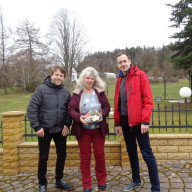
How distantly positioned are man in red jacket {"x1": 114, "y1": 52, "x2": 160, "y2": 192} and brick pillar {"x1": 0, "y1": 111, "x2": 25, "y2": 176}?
2013mm

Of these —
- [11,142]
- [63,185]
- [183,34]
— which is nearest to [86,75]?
[63,185]

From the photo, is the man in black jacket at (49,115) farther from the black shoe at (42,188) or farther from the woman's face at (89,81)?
the woman's face at (89,81)

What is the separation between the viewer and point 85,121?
2346mm

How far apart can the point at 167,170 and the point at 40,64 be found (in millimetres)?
24340

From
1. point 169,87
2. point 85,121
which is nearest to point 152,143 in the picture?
point 85,121

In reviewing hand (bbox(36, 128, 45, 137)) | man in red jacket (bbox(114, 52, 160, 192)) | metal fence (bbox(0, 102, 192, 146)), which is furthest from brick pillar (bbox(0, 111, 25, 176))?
man in red jacket (bbox(114, 52, 160, 192))

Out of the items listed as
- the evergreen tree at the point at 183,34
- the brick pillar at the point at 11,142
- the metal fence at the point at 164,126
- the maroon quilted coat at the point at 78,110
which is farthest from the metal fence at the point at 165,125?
the evergreen tree at the point at 183,34

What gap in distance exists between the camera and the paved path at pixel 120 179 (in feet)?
8.50

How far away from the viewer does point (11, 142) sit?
330cm

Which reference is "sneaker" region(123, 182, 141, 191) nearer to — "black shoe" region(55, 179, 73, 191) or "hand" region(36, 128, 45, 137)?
"black shoe" region(55, 179, 73, 191)

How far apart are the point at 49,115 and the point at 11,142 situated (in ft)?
4.54

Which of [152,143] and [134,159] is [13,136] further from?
[152,143]

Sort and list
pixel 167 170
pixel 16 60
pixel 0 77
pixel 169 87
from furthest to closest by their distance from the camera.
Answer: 1. pixel 0 77
2. pixel 16 60
3. pixel 169 87
4. pixel 167 170

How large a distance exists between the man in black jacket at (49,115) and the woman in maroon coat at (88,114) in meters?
0.19
